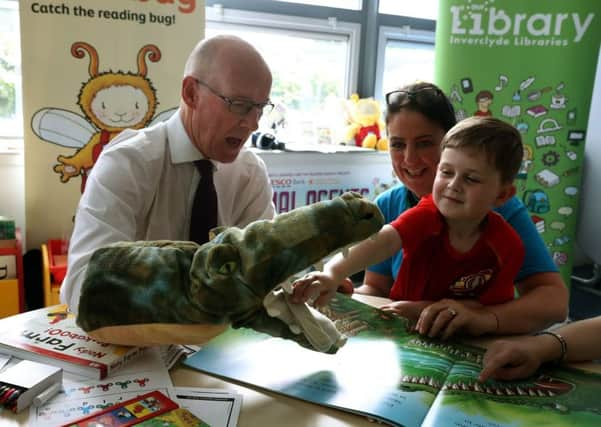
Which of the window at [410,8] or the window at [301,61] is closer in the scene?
the window at [301,61]

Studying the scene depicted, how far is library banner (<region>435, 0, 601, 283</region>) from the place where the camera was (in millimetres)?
2707

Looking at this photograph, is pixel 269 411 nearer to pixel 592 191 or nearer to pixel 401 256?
pixel 401 256

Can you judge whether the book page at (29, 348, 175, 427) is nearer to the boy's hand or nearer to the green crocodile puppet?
the green crocodile puppet

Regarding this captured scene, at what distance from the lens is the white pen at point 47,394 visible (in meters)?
0.76

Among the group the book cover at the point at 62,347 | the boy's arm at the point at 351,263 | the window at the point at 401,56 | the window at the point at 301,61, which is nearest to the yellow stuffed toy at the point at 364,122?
the window at the point at 301,61

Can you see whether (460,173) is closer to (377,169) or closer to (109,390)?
(109,390)

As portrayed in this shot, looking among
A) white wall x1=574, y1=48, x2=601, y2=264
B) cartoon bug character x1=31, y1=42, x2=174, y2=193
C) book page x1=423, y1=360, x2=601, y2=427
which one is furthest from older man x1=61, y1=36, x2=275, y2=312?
white wall x1=574, y1=48, x2=601, y2=264

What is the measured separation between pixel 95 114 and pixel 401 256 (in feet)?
5.43

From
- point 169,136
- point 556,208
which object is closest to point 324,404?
point 169,136

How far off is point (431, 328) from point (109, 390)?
0.64 metres

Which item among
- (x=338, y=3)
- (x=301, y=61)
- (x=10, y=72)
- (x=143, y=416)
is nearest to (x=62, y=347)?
(x=143, y=416)

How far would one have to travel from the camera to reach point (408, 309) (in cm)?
122

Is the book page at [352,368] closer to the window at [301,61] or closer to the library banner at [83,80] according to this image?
the library banner at [83,80]

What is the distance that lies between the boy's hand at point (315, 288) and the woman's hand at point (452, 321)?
20 cm
